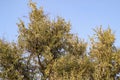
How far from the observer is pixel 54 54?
3594 centimetres

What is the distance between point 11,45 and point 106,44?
9328mm

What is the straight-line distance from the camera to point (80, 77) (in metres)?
32.8

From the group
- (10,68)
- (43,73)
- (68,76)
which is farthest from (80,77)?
(10,68)

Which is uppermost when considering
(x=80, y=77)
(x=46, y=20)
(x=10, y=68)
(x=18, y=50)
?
(x=46, y=20)

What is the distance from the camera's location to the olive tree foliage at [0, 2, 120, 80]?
3391 centimetres

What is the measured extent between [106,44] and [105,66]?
8.62 feet

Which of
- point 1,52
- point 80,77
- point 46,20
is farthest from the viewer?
point 46,20

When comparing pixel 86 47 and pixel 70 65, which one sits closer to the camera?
pixel 70 65

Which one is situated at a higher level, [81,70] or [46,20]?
[46,20]

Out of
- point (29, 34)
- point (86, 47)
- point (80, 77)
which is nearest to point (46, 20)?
point (29, 34)

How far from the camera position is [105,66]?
34.3m

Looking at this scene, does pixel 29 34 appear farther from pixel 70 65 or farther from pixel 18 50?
pixel 70 65

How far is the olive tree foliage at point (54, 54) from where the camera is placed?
3391 cm

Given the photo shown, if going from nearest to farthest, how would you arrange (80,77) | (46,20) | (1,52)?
(80,77) < (1,52) < (46,20)
